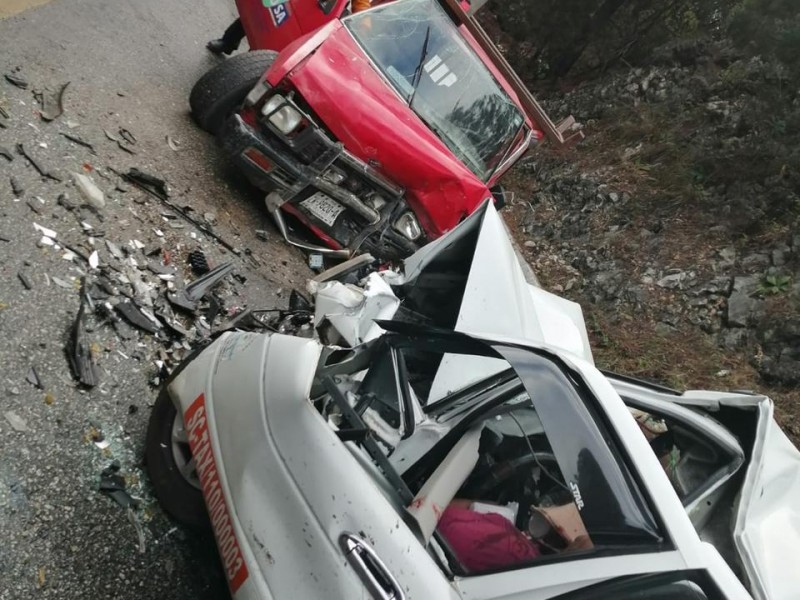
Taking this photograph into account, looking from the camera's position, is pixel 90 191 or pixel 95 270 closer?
pixel 95 270

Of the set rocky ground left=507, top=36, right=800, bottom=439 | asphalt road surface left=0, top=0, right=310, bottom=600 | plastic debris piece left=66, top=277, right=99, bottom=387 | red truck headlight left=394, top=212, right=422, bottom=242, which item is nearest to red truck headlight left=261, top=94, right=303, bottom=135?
asphalt road surface left=0, top=0, right=310, bottom=600

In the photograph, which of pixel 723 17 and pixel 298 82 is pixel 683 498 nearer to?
pixel 298 82

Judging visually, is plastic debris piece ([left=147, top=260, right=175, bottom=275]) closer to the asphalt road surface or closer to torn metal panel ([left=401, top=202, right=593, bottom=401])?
the asphalt road surface

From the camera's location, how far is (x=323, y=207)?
4.16m

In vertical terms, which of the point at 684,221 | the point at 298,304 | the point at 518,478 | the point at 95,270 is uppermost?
the point at 95,270

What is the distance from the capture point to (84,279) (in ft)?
9.63

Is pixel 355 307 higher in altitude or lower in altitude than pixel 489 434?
higher

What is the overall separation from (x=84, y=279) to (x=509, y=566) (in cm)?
235

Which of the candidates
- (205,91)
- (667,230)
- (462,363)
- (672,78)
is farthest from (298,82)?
(672,78)

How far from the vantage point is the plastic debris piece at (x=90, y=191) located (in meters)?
3.37

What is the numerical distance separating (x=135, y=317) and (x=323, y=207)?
1574 millimetres

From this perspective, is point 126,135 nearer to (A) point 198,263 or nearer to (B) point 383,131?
(A) point 198,263

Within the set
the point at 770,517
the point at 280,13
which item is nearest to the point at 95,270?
the point at 770,517

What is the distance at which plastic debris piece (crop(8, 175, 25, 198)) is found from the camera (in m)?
3.06
